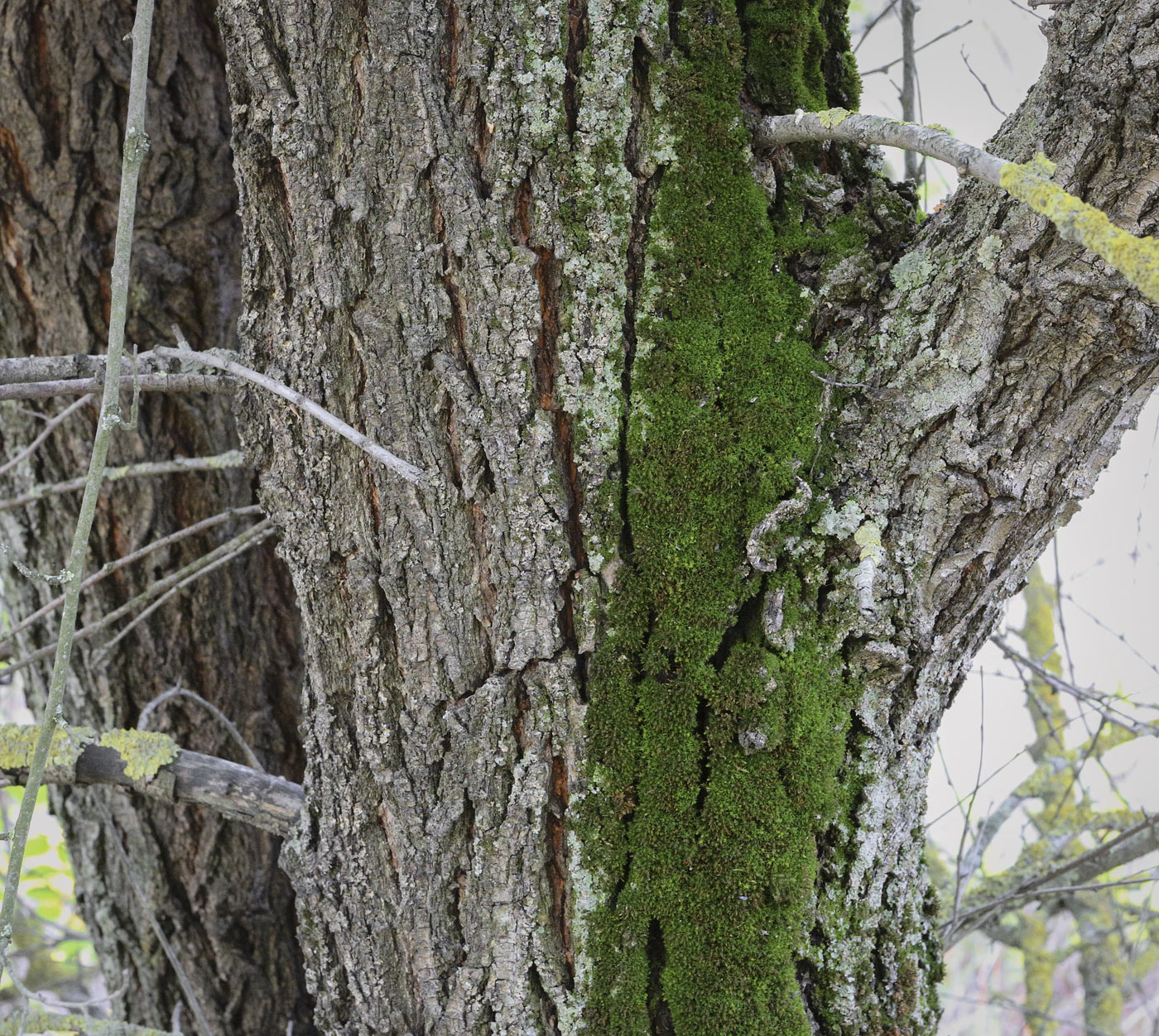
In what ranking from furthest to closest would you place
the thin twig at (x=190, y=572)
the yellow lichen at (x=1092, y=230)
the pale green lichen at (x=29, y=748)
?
the thin twig at (x=190, y=572), the pale green lichen at (x=29, y=748), the yellow lichen at (x=1092, y=230)

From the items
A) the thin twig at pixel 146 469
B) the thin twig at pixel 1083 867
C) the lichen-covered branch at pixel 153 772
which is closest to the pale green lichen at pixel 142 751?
the lichen-covered branch at pixel 153 772

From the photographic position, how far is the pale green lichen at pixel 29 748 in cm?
157

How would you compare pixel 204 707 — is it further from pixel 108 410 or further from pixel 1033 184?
pixel 1033 184

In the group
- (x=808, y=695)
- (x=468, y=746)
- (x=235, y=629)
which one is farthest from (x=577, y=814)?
(x=235, y=629)

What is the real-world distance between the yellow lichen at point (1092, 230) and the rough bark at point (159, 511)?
185cm

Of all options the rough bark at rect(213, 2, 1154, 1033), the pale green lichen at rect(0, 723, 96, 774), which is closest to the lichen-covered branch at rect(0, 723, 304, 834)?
the pale green lichen at rect(0, 723, 96, 774)

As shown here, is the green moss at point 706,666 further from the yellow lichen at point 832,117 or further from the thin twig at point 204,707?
the thin twig at point 204,707

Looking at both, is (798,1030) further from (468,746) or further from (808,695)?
(468,746)

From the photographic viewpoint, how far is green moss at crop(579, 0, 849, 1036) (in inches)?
49.3

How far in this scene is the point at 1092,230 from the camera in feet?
2.43

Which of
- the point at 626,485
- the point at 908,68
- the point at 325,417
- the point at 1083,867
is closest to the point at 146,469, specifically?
the point at 325,417

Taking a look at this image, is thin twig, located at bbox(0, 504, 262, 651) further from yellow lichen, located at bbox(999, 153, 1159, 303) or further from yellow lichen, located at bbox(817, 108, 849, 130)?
yellow lichen, located at bbox(999, 153, 1159, 303)

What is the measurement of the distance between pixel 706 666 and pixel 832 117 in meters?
0.75

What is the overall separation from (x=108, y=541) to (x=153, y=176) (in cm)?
86
